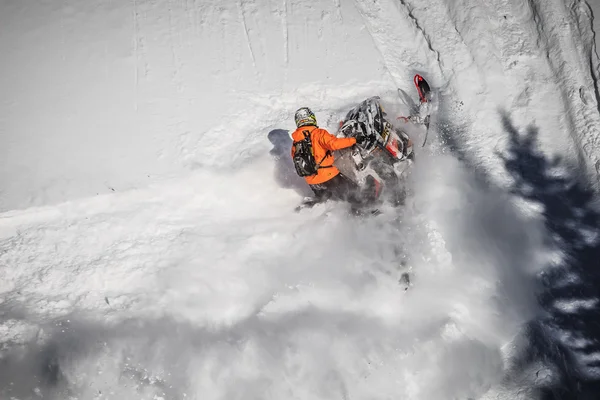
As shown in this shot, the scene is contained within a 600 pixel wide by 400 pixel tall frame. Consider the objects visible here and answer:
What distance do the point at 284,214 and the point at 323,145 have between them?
5.35ft

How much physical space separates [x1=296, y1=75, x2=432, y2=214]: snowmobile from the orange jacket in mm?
564

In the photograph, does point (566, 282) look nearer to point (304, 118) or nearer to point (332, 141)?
point (332, 141)

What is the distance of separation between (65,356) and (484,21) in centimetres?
846

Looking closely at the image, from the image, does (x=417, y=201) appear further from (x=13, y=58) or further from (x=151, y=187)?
(x=13, y=58)

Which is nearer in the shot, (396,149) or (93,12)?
(396,149)

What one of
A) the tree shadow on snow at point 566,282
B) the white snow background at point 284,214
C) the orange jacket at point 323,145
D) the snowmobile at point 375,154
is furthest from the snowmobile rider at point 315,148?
the tree shadow on snow at point 566,282

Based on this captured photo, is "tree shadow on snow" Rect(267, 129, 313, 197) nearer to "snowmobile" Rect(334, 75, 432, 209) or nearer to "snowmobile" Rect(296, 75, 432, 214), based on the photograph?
"snowmobile" Rect(296, 75, 432, 214)

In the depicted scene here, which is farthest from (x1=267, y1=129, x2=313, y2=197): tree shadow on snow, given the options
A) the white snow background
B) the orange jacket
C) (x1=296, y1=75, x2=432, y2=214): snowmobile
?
the orange jacket

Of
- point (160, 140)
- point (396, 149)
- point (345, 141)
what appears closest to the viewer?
point (345, 141)

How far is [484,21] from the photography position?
24.9 feet

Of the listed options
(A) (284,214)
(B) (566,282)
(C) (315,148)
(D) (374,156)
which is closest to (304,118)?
(C) (315,148)

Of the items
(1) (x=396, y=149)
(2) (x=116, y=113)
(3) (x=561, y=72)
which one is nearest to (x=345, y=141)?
(1) (x=396, y=149)

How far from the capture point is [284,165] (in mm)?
6887

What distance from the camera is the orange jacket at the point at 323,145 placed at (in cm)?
505
